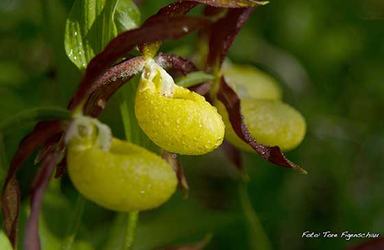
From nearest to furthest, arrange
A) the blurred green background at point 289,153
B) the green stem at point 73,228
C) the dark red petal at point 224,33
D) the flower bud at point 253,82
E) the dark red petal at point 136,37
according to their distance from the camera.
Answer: the dark red petal at point 136,37, the green stem at point 73,228, the dark red petal at point 224,33, the blurred green background at point 289,153, the flower bud at point 253,82

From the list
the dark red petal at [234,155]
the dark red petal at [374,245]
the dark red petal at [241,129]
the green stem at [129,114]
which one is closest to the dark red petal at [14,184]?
the green stem at [129,114]

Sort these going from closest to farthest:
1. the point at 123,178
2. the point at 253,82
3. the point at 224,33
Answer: the point at 123,178, the point at 224,33, the point at 253,82

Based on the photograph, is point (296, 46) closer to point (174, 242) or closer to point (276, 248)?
point (276, 248)

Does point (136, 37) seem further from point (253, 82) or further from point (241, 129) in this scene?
point (253, 82)

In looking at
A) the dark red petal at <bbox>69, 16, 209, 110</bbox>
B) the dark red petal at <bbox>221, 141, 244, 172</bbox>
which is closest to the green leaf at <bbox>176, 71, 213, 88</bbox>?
the dark red petal at <bbox>69, 16, 209, 110</bbox>

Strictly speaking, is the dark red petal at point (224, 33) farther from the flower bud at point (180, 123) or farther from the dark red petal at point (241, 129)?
the flower bud at point (180, 123)

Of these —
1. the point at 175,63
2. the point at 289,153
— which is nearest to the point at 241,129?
the point at 175,63

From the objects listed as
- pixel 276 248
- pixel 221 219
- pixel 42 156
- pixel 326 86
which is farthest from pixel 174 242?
pixel 326 86

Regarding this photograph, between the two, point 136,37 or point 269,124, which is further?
point 269,124
